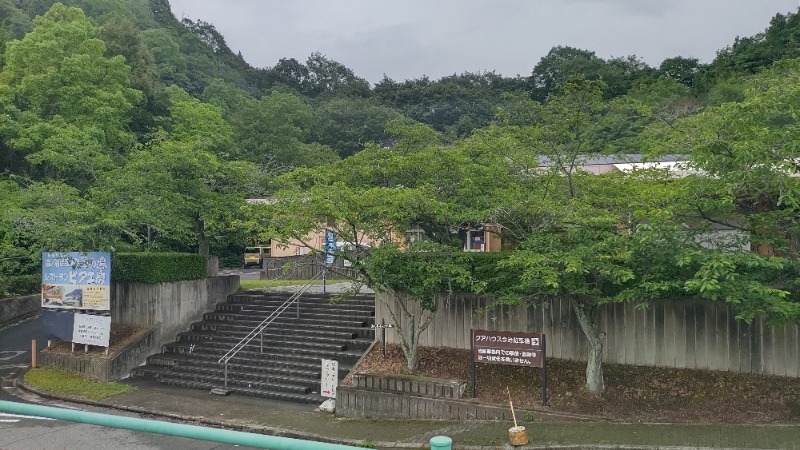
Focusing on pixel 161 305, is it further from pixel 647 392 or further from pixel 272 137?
pixel 272 137

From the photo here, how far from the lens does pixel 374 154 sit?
14.7 metres

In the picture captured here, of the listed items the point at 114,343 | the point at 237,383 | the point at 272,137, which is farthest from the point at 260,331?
the point at 272,137

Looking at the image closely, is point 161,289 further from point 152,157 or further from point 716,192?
point 716,192

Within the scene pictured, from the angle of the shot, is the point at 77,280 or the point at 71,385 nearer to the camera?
the point at 71,385

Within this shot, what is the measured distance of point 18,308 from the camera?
75.2ft

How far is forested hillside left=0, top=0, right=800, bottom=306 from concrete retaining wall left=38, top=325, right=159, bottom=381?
9.90ft

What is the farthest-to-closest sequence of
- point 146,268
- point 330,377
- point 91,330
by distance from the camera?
point 146,268 < point 91,330 < point 330,377

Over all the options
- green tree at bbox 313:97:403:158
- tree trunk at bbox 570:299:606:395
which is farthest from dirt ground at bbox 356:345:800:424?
green tree at bbox 313:97:403:158

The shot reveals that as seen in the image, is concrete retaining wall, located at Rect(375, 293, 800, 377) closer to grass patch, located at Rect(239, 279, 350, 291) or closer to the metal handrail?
the metal handrail

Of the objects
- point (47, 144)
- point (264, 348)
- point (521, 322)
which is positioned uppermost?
point (47, 144)

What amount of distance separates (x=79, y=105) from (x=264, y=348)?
15.8 m

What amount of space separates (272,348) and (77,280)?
605cm

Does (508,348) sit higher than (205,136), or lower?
lower

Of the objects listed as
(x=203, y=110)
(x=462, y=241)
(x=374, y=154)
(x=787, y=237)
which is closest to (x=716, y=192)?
(x=787, y=237)
